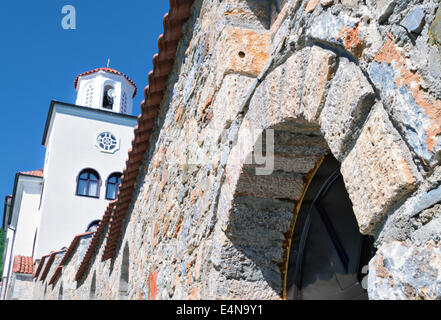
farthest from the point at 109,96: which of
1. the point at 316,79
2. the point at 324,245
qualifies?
the point at 316,79

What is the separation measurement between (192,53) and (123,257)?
9.22 ft

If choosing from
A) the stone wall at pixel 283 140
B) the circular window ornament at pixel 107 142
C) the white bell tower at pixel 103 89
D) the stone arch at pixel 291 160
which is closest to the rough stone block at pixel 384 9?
the stone wall at pixel 283 140

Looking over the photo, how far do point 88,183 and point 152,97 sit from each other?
16537mm

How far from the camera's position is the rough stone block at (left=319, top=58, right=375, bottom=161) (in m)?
1.17

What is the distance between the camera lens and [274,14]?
2377 millimetres

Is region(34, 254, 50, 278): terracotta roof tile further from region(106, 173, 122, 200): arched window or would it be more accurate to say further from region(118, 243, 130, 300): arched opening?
region(118, 243, 130, 300): arched opening

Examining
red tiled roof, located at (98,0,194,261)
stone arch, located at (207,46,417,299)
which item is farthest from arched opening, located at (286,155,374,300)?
red tiled roof, located at (98,0,194,261)

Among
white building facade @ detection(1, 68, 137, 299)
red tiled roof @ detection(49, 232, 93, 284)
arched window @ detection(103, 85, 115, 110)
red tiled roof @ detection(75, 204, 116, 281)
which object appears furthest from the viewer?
arched window @ detection(103, 85, 115, 110)

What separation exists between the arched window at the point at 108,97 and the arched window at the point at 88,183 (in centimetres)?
404

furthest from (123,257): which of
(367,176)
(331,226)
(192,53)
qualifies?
(367,176)

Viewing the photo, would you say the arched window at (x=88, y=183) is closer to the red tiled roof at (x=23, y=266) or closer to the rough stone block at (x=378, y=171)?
the red tiled roof at (x=23, y=266)

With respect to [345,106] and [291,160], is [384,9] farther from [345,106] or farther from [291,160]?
[291,160]

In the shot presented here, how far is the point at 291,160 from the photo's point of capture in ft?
6.30
